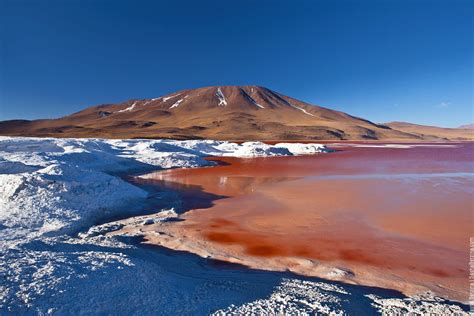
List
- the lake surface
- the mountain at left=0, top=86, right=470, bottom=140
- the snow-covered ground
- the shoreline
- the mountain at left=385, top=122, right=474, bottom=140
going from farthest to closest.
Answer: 1. the mountain at left=385, top=122, right=474, bottom=140
2. the mountain at left=0, top=86, right=470, bottom=140
3. the lake surface
4. the shoreline
5. the snow-covered ground

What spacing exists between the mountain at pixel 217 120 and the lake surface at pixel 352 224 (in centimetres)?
6770

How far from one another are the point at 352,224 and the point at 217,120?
112m

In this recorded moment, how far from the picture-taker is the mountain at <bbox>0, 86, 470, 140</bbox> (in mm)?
94938

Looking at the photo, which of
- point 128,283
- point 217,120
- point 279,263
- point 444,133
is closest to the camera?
point 128,283

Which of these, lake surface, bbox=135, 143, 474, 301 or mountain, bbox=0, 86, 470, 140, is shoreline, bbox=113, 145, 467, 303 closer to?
lake surface, bbox=135, 143, 474, 301

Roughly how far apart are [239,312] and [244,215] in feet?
21.7

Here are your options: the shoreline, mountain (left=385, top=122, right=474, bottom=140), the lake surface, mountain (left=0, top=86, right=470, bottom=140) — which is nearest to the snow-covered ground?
the shoreline

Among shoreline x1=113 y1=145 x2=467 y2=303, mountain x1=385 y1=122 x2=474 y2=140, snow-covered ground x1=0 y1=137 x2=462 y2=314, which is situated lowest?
shoreline x1=113 y1=145 x2=467 y2=303

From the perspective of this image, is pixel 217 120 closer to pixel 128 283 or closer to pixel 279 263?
pixel 279 263

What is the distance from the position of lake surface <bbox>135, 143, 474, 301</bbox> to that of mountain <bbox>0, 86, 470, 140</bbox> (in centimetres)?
6770

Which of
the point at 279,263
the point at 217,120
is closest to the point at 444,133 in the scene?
the point at 217,120

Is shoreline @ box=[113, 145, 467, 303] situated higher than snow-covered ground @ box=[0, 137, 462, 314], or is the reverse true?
snow-covered ground @ box=[0, 137, 462, 314]

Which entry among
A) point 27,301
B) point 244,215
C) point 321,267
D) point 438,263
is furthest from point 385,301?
point 244,215

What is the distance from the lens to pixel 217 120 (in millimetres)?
120062
